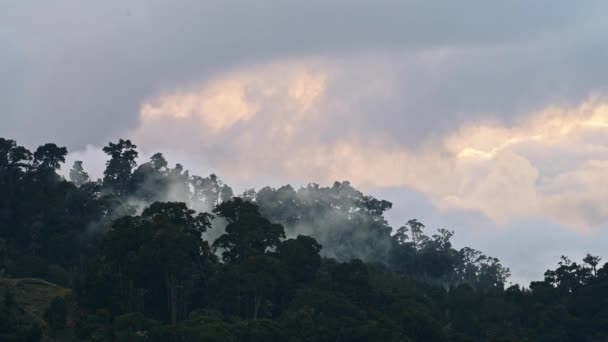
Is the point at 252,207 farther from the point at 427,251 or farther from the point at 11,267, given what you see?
the point at 427,251

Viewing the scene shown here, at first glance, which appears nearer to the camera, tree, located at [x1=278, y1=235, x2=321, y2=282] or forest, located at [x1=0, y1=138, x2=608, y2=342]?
forest, located at [x1=0, y1=138, x2=608, y2=342]

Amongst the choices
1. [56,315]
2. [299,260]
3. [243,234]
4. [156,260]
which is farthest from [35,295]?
[299,260]

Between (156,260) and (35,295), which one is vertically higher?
(156,260)

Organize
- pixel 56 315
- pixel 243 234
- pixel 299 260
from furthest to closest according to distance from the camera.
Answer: pixel 299 260
pixel 243 234
pixel 56 315

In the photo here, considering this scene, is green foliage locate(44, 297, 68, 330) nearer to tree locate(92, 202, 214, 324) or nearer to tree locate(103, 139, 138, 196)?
tree locate(92, 202, 214, 324)

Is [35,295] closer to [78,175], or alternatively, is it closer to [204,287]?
[204,287]

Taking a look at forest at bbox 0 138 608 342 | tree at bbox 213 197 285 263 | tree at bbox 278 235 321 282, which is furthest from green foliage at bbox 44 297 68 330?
tree at bbox 278 235 321 282

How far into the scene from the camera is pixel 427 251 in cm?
18350

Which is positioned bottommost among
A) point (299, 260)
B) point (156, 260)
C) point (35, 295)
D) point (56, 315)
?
point (56, 315)

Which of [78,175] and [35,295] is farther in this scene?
[78,175]

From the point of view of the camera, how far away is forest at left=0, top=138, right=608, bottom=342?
108m

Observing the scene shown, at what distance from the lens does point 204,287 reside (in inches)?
4695

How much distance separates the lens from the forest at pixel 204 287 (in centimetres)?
10769

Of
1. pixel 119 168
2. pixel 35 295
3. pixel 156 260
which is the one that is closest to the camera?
pixel 156 260
